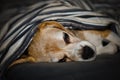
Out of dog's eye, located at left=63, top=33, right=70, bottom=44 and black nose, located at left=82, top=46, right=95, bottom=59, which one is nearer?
black nose, located at left=82, top=46, right=95, bottom=59

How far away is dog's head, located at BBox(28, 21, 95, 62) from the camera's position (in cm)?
89

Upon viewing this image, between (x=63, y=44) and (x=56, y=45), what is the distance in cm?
3

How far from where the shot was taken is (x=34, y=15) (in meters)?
0.94

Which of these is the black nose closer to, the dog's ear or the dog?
the dog

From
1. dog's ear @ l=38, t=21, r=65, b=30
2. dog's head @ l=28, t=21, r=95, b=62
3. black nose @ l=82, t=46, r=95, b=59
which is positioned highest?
dog's ear @ l=38, t=21, r=65, b=30

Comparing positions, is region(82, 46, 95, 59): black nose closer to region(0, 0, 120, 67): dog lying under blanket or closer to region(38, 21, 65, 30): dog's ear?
region(0, 0, 120, 67): dog lying under blanket

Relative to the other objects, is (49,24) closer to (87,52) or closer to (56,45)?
(56,45)

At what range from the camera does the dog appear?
0.89m

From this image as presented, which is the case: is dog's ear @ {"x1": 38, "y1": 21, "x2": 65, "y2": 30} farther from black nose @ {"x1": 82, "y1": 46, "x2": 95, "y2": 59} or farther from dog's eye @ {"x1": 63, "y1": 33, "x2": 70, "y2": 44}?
black nose @ {"x1": 82, "y1": 46, "x2": 95, "y2": 59}

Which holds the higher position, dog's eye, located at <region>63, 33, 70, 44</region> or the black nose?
dog's eye, located at <region>63, 33, 70, 44</region>

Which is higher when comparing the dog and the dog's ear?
the dog's ear

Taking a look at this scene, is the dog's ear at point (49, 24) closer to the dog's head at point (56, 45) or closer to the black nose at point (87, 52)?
the dog's head at point (56, 45)

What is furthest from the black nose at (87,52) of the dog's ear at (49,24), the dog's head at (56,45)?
the dog's ear at (49,24)

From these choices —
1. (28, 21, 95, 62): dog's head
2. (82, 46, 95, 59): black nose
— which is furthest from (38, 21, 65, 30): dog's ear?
(82, 46, 95, 59): black nose
